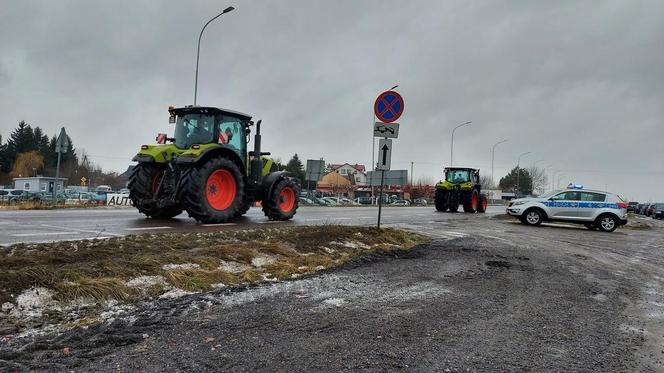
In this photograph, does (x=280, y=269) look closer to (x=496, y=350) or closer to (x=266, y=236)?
(x=266, y=236)

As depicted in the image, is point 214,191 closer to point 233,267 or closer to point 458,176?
point 233,267

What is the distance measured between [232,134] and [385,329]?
863 cm

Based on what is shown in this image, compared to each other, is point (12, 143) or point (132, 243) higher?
point (12, 143)

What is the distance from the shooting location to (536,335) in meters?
3.74

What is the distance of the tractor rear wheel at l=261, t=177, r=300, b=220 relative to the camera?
1215cm

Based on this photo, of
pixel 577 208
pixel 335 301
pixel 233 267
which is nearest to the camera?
pixel 335 301

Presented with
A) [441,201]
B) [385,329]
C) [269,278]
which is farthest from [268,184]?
[441,201]

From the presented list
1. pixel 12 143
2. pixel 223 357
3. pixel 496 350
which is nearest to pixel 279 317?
pixel 223 357

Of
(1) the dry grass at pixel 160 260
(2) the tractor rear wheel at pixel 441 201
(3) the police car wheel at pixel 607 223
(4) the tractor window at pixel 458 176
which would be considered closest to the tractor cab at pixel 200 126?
(1) the dry grass at pixel 160 260

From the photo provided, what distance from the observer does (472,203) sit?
27.6 meters

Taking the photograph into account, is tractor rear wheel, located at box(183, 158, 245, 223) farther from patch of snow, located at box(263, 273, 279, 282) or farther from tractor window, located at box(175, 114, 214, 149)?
patch of snow, located at box(263, 273, 279, 282)

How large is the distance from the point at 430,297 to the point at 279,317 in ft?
5.63

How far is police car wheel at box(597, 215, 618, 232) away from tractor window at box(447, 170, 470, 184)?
35.3 feet

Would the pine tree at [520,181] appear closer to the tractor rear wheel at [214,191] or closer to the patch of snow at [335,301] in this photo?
the tractor rear wheel at [214,191]
